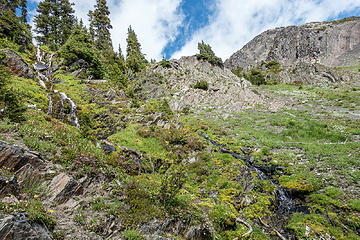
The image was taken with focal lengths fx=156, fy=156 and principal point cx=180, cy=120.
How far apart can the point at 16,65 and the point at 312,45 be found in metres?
98.5

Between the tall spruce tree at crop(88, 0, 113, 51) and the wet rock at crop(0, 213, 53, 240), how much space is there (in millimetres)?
47773

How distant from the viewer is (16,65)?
17.6m

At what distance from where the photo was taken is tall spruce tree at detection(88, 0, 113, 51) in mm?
43669

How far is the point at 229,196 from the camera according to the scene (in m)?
9.08

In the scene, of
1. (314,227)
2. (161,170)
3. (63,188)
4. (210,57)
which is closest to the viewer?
(63,188)

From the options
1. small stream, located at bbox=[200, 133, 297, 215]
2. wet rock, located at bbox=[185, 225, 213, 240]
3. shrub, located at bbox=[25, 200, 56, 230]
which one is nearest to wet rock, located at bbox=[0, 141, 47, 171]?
shrub, located at bbox=[25, 200, 56, 230]

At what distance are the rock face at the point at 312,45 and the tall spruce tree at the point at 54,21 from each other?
268 feet

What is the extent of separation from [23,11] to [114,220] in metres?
59.8

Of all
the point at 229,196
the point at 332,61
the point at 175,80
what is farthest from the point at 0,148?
the point at 332,61

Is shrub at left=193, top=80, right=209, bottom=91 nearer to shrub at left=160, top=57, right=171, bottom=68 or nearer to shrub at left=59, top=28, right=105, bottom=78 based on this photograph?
shrub at left=160, top=57, right=171, bottom=68

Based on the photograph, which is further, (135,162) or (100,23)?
(100,23)

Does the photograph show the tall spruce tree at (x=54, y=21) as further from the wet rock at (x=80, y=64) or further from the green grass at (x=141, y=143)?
the green grass at (x=141, y=143)

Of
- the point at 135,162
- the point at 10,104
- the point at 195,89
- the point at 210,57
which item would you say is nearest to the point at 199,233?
the point at 135,162

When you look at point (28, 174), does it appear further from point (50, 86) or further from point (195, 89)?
point (195, 89)
